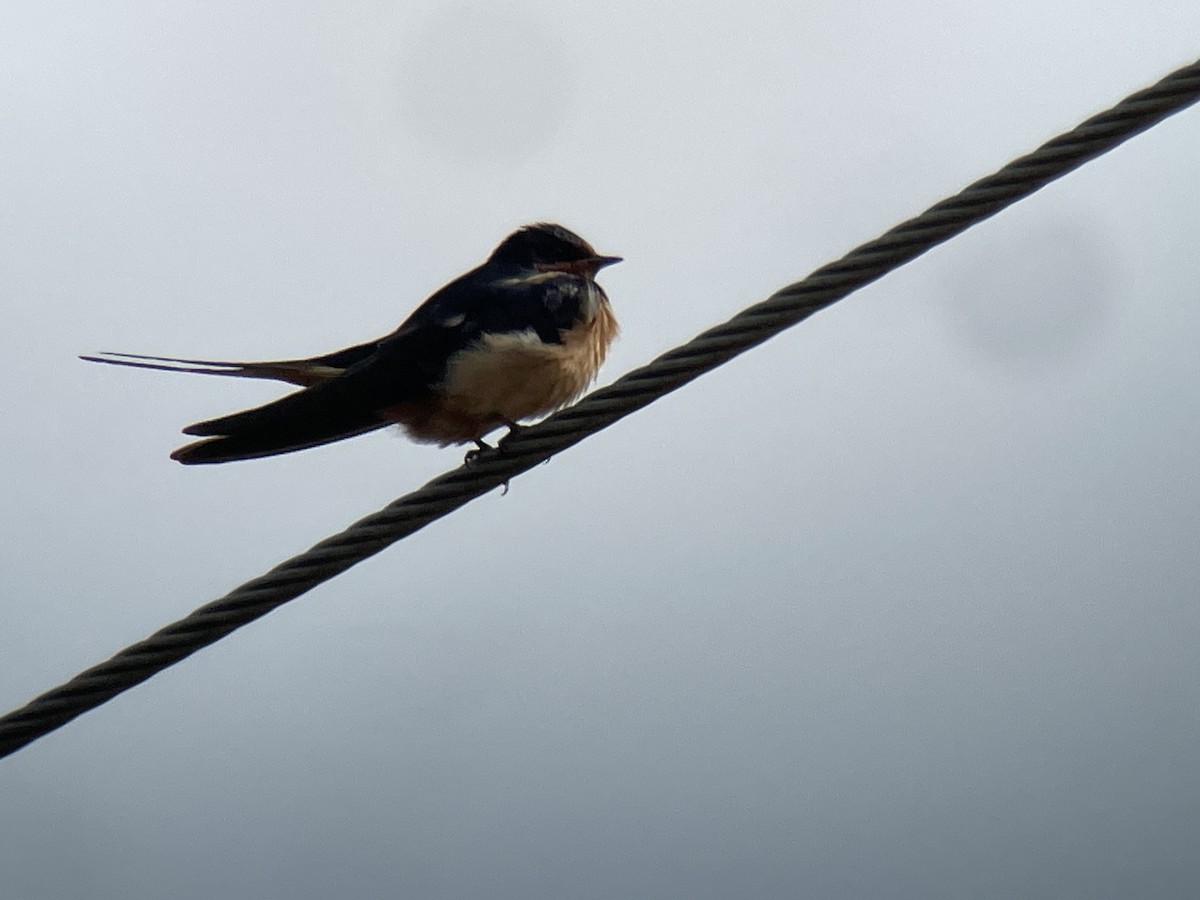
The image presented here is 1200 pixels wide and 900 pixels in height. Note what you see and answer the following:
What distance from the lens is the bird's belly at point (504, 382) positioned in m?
4.02

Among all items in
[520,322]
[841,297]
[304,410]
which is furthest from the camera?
[520,322]

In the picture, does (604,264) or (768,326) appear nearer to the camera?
(768,326)

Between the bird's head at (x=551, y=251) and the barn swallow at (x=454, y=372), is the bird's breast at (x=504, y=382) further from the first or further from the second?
the bird's head at (x=551, y=251)

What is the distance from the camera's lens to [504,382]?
13.2 ft

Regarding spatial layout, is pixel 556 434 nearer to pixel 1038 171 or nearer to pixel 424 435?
pixel 1038 171

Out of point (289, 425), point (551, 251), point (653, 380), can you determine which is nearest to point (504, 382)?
point (289, 425)

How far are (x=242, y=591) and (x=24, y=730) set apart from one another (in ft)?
1.34

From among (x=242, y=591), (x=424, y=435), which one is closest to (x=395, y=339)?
(x=424, y=435)

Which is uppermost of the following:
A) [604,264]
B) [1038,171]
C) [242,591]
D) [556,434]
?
[604,264]

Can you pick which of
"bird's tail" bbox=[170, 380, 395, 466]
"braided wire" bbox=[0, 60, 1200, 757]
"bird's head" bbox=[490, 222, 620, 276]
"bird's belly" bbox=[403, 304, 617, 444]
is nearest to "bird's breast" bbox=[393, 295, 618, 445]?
"bird's belly" bbox=[403, 304, 617, 444]

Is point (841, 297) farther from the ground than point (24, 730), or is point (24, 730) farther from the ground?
point (841, 297)

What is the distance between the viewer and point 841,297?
263 cm

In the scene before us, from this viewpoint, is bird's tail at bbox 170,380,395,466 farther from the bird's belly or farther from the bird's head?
the bird's head

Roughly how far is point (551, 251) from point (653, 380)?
2.09m
